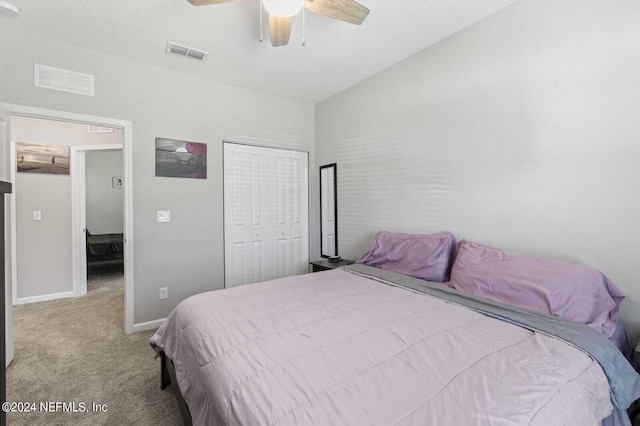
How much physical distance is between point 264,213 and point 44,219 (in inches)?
114

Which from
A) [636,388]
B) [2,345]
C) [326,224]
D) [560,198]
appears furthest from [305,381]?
[326,224]

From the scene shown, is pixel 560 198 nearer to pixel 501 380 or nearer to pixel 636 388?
pixel 636 388

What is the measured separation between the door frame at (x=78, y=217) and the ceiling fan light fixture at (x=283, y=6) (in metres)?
3.31

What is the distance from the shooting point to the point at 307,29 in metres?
2.28

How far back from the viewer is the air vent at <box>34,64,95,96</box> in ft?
7.86

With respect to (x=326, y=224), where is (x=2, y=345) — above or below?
below

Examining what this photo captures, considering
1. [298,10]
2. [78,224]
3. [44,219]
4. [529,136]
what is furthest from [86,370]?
[529,136]

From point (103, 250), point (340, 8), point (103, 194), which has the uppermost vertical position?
point (340, 8)

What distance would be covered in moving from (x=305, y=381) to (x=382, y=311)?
0.74 m

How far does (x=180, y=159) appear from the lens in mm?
3037

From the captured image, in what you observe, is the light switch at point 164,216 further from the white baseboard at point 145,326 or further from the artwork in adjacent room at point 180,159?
the white baseboard at point 145,326

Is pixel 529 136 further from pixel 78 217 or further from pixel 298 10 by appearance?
pixel 78 217

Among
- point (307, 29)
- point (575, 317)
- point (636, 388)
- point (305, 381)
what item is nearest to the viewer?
point (305, 381)

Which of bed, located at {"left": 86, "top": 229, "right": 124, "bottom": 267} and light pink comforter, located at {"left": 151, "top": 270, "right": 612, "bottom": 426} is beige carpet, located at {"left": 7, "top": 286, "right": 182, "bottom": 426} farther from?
bed, located at {"left": 86, "top": 229, "right": 124, "bottom": 267}
